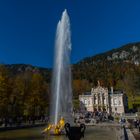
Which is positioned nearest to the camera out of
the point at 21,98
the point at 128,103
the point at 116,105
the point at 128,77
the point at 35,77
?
the point at 21,98

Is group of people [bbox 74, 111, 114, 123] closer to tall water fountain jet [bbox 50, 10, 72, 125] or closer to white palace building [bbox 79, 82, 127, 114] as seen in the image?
tall water fountain jet [bbox 50, 10, 72, 125]

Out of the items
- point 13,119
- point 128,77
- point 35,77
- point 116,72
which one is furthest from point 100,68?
point 13,119

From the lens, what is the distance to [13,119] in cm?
5072

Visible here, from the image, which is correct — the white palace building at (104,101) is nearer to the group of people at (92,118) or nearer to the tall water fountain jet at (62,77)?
the group of people at (92,118)

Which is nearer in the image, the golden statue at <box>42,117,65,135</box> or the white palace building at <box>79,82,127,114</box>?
the golden statue at <box>42,117,65,135</box>

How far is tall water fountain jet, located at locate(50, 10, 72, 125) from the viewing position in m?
29.3

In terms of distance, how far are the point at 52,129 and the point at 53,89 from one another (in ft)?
16.6

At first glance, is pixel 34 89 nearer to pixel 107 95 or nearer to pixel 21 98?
pixel 21 98

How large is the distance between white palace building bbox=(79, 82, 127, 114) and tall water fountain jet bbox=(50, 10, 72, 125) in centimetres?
8391

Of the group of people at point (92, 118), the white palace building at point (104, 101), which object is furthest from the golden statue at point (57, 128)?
the white palace building at point (104, 101)

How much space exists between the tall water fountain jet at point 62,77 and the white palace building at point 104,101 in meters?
83.9

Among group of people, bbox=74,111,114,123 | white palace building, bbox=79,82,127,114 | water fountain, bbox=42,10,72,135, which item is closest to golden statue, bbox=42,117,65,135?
water fountain, bbox=42,10,72,135

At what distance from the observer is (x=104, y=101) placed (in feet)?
385

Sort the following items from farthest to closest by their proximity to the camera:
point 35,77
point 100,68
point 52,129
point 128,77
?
point 100,68 < point 128,77 < point 35,77 < point 52,129
